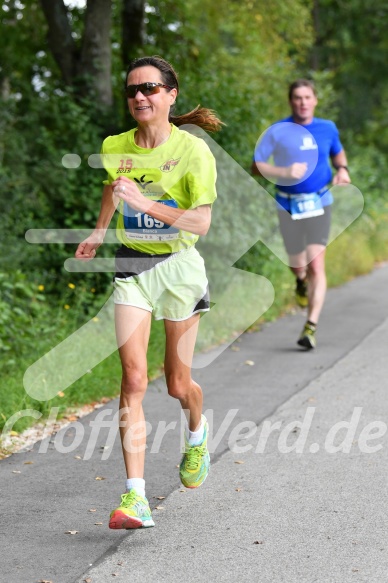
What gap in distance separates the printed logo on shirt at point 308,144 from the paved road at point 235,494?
2.00 m

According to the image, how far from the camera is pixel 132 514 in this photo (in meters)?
4.66

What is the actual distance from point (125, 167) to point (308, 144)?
191 inches

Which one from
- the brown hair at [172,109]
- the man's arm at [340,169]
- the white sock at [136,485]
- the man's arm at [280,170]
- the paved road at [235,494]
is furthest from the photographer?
the man's arm at [340,169]

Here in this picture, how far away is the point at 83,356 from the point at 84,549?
3709mm

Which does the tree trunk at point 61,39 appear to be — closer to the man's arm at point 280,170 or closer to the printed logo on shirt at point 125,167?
the man's arm at point 280,170

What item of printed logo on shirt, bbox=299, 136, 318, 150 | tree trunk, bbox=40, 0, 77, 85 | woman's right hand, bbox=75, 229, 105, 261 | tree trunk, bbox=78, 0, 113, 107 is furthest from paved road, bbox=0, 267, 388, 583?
tree trunk, bbox=40, 0, 77, 85

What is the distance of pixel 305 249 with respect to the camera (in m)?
10.0

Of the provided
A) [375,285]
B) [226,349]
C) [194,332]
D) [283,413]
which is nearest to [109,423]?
[283,413]

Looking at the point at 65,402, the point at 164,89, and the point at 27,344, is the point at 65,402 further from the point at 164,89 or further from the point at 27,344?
the point at 164,89

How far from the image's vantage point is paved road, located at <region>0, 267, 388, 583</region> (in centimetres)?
442

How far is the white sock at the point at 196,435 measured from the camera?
5418 millimetres

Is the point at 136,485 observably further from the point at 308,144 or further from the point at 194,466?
the point at 308,144

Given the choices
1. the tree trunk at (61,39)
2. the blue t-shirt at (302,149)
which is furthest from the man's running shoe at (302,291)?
the tree trunk at (61,39)

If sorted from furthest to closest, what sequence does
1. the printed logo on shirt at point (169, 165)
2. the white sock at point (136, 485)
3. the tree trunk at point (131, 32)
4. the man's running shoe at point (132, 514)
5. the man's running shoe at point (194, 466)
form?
1. the tree trunk at point (131, 32)
2. the man's running shoe at point (194, 466)
3. the printed logo on shirt at point (169, 165)
4. the white sock at point (136, 485)
5. the man's running shoe at point (132, 514)
